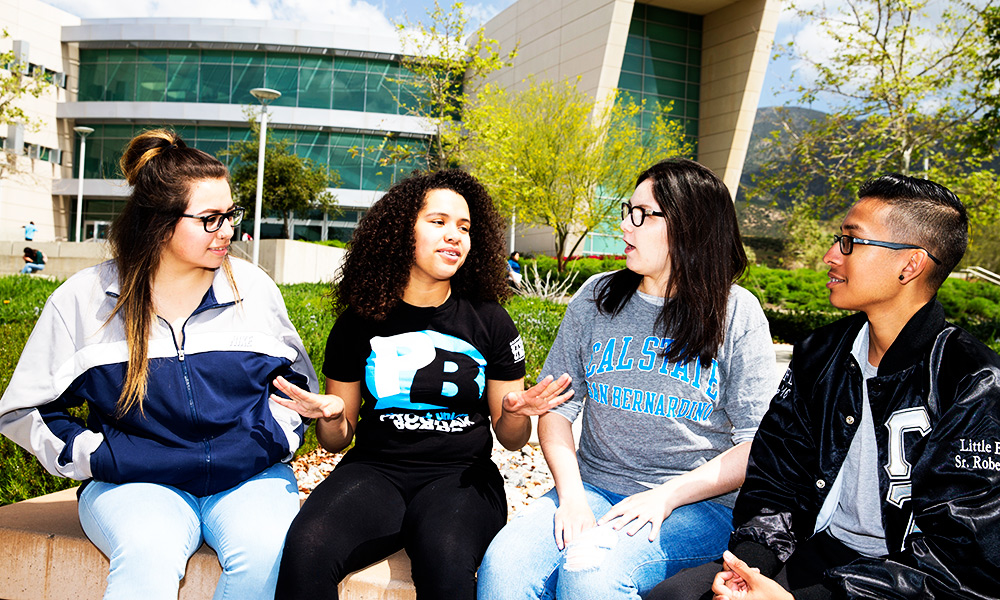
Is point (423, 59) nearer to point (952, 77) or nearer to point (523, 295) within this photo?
point (523, 295)

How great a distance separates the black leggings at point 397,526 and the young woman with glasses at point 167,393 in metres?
0.17

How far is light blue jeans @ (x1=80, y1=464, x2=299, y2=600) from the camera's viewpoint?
211 centimetres

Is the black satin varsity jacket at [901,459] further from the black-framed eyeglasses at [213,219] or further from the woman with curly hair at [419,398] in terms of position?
the black-framed eyeglasses at [213,219]

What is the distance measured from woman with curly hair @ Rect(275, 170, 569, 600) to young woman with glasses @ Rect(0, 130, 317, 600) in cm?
21

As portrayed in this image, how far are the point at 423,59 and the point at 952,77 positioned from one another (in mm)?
12370


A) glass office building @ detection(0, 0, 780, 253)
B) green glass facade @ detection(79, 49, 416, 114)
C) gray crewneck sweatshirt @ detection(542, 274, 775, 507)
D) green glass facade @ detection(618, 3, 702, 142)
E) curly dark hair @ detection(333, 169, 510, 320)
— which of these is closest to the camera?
gray crewneck sweatshirt @ detection(542, 274, 775, 507)

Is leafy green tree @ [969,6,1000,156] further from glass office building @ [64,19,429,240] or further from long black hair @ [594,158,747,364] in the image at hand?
glass office building @ [64,19,429,240]

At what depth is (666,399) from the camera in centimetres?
Result: 248

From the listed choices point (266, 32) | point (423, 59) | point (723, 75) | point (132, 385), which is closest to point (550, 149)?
point (423, 59)

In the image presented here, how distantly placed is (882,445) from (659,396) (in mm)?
726

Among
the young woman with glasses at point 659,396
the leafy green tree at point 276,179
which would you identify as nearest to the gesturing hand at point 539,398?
the young woman with glasses at point 659,396

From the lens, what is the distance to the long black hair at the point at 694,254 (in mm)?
2486

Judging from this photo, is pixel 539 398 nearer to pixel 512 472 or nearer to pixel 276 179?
pixel 512 472

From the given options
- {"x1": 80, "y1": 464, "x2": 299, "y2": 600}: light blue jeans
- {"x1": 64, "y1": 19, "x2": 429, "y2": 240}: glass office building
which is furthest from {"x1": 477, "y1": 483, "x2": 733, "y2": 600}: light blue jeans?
{"x1": 64, "y1": 19, "x2": 429, "y2": 240}: glass office building
